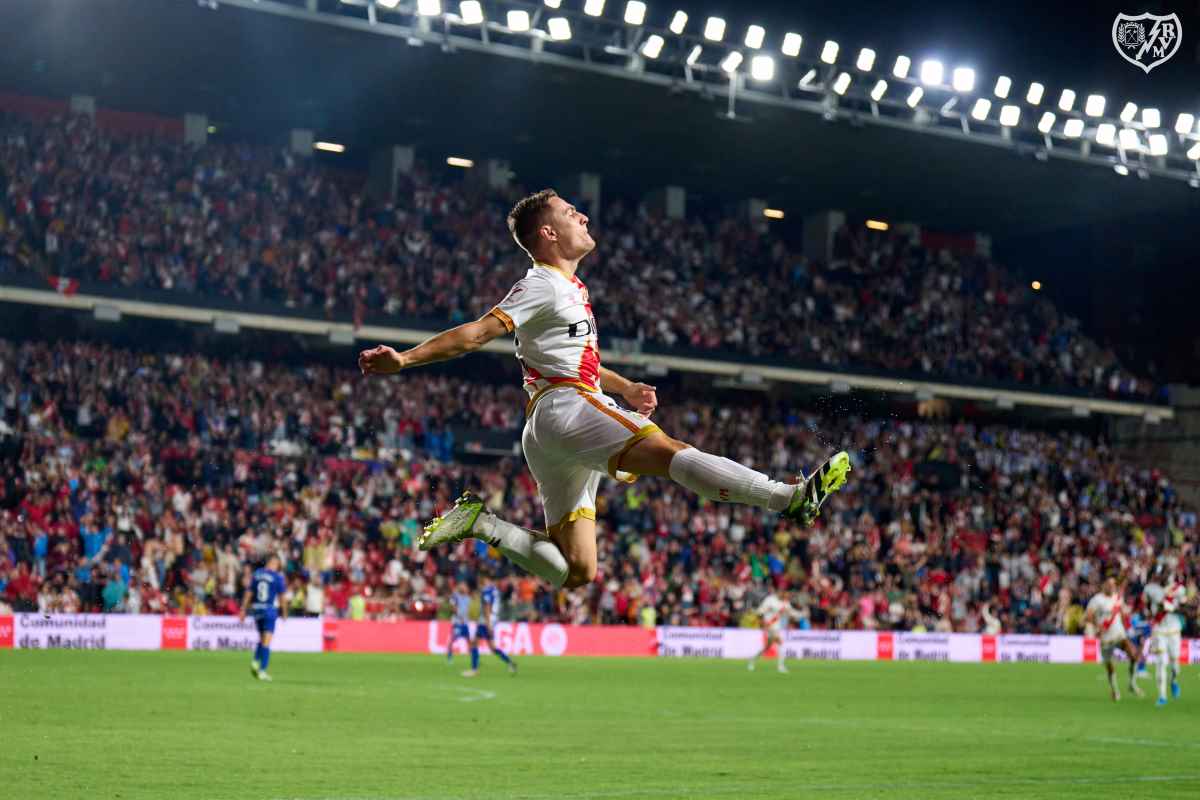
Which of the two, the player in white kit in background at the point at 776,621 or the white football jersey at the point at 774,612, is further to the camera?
the white football jersey at the point at 774,612

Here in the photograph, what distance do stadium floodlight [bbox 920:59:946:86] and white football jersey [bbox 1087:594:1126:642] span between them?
16.4m

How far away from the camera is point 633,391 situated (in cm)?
924

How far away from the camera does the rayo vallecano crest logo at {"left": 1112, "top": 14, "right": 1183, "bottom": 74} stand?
46.3m

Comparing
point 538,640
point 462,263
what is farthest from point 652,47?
point 538,640

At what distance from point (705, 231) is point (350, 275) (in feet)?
45.8

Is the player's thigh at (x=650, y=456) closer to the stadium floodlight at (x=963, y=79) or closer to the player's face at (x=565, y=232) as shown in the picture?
the player's face at (x=565, y=232)

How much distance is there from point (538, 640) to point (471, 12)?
15.9 meters

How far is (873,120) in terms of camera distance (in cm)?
3856

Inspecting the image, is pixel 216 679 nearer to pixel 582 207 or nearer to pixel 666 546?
pixel 666 546

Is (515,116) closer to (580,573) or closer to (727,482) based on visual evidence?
(580,573)

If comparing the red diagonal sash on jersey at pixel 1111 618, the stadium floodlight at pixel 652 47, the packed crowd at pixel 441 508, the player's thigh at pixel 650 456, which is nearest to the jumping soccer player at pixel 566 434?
the player's thigh at pixel 650 456

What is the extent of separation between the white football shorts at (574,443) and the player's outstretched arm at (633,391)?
15.5 inches

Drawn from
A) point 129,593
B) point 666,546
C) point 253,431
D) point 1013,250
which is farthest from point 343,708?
point 1013,250

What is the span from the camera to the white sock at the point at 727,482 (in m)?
7.76
